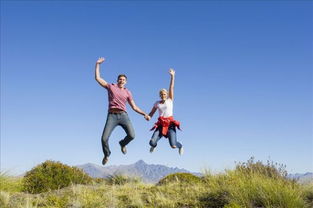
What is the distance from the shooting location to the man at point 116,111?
12.7m

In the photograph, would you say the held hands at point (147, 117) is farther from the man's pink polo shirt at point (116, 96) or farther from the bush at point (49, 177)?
the bush at point (49, 177)

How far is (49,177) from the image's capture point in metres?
19.5

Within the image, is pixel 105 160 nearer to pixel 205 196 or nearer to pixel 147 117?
pixel 147 117

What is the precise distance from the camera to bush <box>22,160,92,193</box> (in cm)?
1902

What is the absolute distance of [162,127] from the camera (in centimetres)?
1434

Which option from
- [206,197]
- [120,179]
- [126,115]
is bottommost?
[206,197]

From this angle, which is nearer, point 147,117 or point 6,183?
point 147,117

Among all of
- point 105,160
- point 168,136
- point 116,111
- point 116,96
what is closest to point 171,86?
point 168,136

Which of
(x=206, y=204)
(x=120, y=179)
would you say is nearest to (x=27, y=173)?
(x=120, y=179)

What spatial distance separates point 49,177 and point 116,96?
842 centimetres

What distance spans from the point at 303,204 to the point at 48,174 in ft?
39.9

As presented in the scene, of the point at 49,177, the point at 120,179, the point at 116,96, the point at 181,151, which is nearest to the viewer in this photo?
the point at 116,96

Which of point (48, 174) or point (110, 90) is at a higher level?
point (110, 90)

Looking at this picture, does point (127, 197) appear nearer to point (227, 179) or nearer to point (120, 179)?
point (227, 179)
